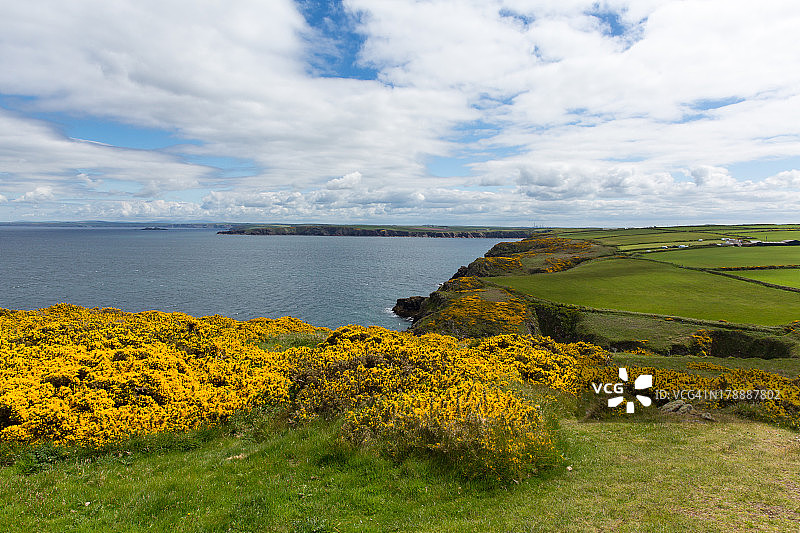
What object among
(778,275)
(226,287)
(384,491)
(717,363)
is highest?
(778,275)

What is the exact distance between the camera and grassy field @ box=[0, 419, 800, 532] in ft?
30.0


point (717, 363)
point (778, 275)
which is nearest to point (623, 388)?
point (717, 363)

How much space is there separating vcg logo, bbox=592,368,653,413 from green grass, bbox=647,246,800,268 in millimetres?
66248

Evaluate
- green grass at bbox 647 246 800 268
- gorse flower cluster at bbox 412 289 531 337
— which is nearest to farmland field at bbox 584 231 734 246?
green grass at bbox 647 246 800 268

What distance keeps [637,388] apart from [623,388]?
0.61 m

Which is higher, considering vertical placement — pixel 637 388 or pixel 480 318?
pixel 637 388

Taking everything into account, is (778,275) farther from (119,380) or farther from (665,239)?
(665,239)

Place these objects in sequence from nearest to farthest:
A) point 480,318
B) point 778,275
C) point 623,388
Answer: point 623,388, point 480,318, point 778,275

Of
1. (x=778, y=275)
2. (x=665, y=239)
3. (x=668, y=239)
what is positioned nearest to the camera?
(x=778, y=275)

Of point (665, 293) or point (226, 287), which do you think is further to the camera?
point (226, 287)

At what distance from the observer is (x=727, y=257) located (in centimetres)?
7988

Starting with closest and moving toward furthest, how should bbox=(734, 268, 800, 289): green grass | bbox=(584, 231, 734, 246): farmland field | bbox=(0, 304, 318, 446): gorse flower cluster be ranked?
bbox=(0, 304, 318, 446): gorse flower cluster
bbox=(734, 268, 800, 289): green grass
bbox=(584, 231, 734, 246): farmland field

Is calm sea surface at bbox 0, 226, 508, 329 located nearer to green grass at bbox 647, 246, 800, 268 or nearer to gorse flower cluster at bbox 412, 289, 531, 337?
gorse flower cluster at bbox 412, 289, 531, 337

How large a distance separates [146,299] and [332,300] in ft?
125
